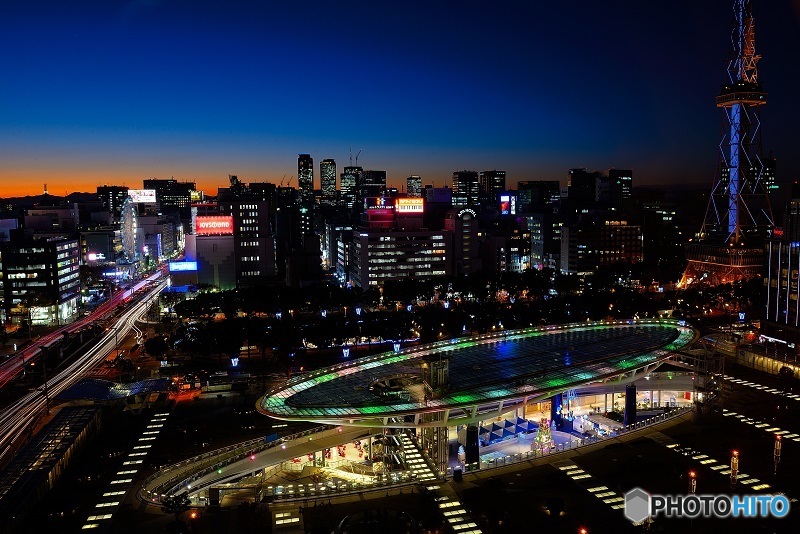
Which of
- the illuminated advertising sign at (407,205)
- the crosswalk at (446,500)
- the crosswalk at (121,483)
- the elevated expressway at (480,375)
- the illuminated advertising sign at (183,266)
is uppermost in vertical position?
the illuminated advertising sign at (407,205)

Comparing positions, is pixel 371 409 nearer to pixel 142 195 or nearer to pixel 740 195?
pixel 740 195

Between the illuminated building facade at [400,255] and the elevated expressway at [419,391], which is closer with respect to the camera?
the elevated expressway at [419,391]

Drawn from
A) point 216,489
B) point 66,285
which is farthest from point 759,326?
point 66,285

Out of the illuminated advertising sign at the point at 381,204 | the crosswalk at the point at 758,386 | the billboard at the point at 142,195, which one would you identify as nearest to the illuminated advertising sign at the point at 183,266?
the illuminated advertising sign at the point at 381,204

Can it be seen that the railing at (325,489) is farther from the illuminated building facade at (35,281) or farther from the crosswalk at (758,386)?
the illuminated building facade at (35,281)

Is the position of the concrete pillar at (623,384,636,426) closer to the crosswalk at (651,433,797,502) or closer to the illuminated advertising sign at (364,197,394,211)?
the crosswalk at (651,433,797,502)

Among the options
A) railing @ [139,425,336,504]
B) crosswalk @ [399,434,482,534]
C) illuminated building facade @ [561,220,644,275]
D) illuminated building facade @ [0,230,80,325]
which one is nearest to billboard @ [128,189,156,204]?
illuminated building facade @ [0,230,80,325]

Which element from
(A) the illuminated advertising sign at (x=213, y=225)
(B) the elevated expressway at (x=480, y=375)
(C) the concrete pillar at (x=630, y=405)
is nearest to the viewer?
(B) the elevated expressway at (x=480, y=375)
